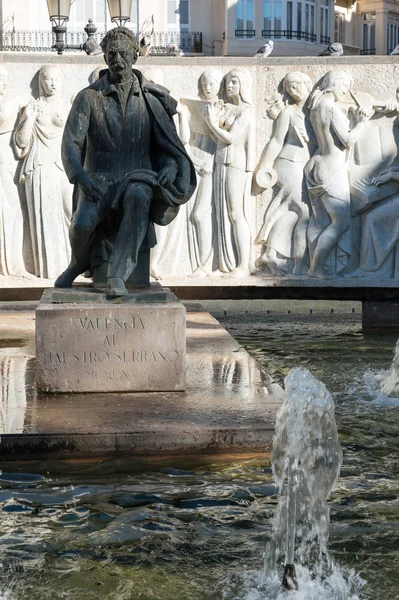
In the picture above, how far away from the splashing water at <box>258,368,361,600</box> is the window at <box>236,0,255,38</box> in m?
38.1

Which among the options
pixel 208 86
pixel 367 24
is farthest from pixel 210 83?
pixel 367 24

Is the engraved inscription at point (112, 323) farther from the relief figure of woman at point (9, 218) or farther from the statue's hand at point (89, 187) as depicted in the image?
the relief figure of woman at point (9, 218)

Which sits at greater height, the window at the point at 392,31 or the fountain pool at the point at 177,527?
the window at the point at 392,31

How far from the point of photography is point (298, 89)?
12.4m

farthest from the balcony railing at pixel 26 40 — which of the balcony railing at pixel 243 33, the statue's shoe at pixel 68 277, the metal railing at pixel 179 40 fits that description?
the statue's shoe at pixel 68 277

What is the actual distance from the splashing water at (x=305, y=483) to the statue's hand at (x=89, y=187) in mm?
1827

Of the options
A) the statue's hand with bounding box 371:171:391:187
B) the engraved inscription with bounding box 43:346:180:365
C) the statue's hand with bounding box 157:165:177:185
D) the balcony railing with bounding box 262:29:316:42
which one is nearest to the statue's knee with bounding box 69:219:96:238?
the statue's hand with bounding box 157:165:177:185

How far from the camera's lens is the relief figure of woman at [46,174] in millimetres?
12195

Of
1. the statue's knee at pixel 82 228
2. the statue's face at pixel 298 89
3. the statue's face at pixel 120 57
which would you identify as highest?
the statue's face at pixel 120 57

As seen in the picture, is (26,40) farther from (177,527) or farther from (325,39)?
(177,527)

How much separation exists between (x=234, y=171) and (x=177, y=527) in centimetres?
741

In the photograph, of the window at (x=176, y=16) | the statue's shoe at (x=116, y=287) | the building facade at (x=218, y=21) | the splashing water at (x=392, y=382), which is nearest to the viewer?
the statue's shoe at (x=116, y=287)

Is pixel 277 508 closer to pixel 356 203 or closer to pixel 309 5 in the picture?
pixel 356 203

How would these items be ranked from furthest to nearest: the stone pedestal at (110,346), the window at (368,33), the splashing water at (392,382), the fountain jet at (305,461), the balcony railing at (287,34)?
the window at (368,33), the balcony railing at (287,34), the splashing water at (392,382), the stone pedestal at (110,346), the fountain jet at (305,461)
